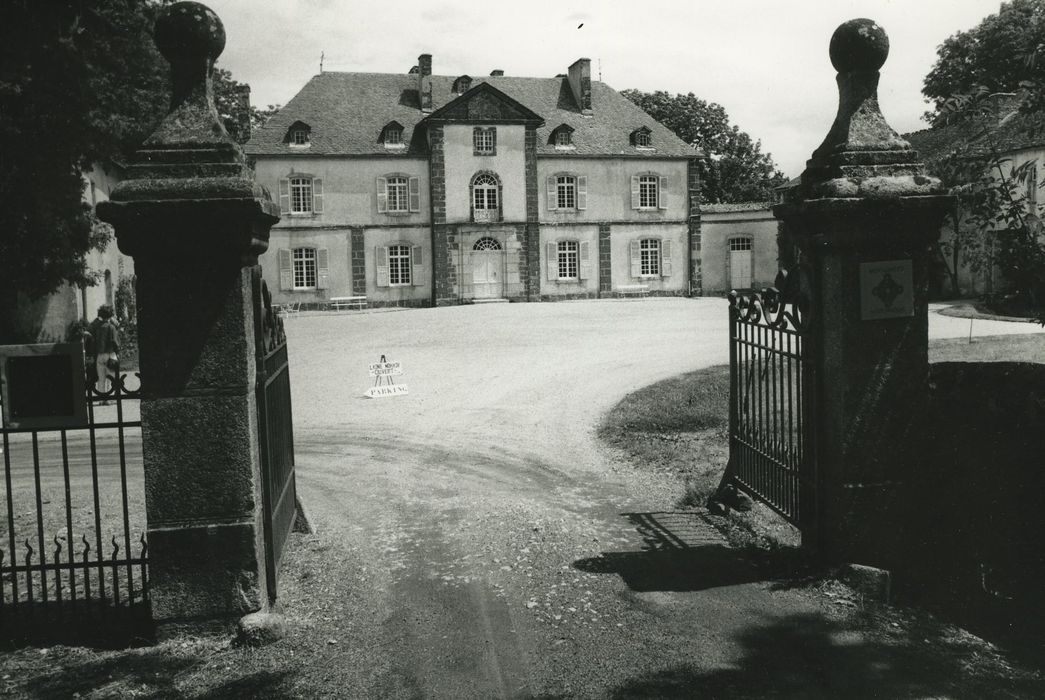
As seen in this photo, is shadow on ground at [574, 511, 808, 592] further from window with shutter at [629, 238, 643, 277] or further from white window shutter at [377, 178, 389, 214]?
window with shutter at [629, 238, 643, 277]

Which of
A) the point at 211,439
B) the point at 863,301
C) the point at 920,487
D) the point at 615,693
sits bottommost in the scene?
the point at 615,693

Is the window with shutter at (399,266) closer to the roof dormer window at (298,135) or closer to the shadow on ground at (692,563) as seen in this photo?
the roof dormer window at (298,135)

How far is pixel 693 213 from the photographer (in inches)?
1478

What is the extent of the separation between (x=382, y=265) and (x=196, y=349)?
1244 inches

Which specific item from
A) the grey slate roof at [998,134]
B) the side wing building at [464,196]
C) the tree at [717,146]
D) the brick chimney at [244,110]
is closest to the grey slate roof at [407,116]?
the side wing building at [464,196]

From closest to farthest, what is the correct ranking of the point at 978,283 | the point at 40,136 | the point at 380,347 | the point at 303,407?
the point at 303,407 < the point at 40,136 < the point at 380,347 < the point at 978,283

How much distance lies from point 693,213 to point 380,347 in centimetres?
2139

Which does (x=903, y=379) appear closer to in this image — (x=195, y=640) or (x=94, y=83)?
(x=195, y=640)

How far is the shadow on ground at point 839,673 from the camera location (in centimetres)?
390

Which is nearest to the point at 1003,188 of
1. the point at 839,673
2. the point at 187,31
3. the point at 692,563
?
the point at 692,563

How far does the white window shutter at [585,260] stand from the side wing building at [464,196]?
0.19ft

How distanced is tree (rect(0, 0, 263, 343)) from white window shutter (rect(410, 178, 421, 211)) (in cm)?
1621

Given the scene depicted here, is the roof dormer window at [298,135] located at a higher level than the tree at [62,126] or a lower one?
higher

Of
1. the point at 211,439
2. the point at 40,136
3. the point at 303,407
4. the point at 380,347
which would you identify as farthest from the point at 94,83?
the point at 211,439
